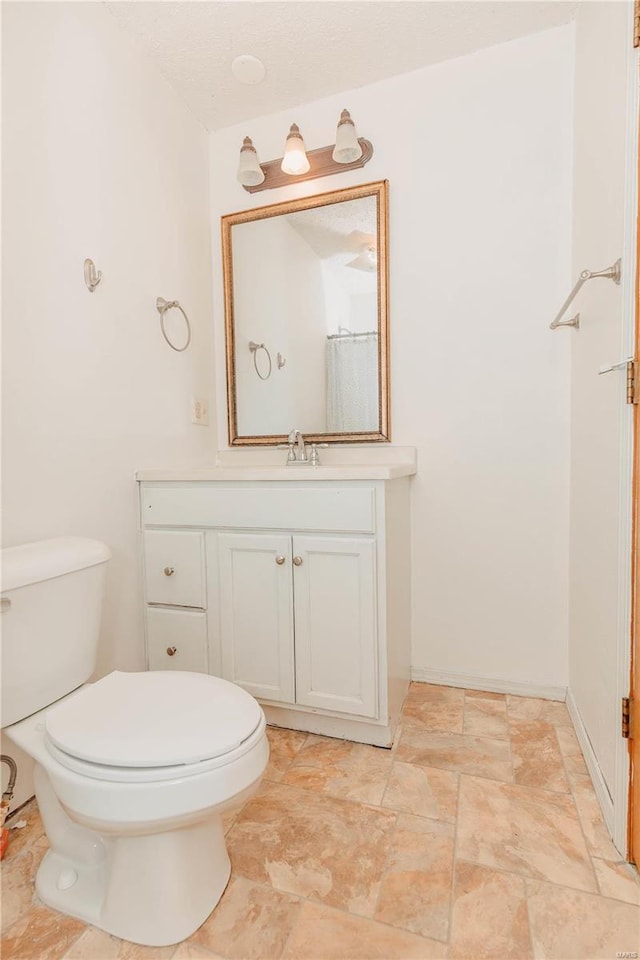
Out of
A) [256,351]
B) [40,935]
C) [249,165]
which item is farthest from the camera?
[256,351]

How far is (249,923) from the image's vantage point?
2.98 feet

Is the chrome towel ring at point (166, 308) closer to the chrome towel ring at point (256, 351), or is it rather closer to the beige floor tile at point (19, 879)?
the chrome towel ring at point (256, 351)

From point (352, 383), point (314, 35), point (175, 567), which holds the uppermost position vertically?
point (314, 35)

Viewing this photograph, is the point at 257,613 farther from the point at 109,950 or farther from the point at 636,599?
the point at 636,599

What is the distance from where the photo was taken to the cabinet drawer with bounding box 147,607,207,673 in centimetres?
160

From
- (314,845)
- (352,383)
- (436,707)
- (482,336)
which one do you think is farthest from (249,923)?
(482,336)

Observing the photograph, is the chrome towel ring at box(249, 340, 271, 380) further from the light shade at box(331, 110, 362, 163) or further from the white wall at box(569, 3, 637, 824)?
the white wall at box(569, 3, 637, 824)

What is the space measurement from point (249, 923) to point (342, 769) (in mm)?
490

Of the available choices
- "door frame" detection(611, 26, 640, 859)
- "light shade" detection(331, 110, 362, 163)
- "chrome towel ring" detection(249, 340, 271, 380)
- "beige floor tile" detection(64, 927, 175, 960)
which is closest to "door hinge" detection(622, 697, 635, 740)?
"door frame" detection(611, 26, 640, 859)

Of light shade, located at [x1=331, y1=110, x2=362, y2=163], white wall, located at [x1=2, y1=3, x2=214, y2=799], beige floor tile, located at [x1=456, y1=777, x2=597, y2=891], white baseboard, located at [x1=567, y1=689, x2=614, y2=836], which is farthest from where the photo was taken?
light shade, located at [x1=331, y1=110, x2=362, y2=163]

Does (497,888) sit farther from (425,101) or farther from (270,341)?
(425,101)

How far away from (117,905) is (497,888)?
2.54 ft

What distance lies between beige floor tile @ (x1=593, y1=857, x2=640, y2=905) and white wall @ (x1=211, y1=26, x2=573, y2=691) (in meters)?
0.75

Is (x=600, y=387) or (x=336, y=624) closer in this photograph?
(x=600, y=387)
